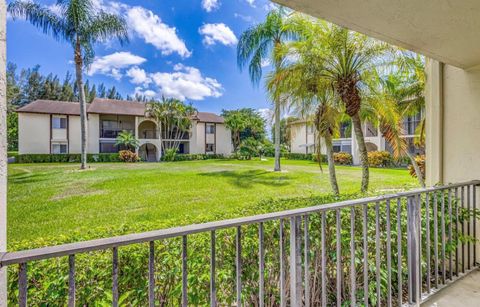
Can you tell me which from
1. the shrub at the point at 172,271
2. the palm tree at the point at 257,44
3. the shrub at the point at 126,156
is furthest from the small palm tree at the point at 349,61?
the shrub at the point at 126,156

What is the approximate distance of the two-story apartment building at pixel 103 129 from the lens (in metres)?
23.7

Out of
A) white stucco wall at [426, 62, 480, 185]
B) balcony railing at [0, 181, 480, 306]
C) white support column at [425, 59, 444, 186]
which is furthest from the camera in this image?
white support column at [425, 59, 444, 186]

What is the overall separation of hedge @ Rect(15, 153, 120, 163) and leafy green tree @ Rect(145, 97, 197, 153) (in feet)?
19.0

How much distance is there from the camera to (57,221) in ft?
23.4

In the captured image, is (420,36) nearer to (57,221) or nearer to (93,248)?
(93,248)

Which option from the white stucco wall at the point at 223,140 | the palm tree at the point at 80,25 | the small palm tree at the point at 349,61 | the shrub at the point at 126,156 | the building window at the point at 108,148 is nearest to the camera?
the small palm tree at the point at 349,61

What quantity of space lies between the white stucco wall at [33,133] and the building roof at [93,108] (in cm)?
63

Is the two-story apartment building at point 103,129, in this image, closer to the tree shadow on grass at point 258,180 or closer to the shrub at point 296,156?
the shrub at point 296,156

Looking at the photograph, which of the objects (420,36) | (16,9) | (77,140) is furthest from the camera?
(77,140)

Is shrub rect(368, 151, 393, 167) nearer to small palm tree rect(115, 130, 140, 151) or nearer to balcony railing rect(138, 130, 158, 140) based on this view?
balcony railing rect(138, 130, 158, 140)

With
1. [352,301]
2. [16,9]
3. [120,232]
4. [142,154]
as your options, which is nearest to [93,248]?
[120,232]

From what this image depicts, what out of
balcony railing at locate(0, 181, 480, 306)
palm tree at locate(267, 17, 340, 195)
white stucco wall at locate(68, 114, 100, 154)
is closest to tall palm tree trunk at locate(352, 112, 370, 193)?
palm tree at locate(267, 17, 340, 195)

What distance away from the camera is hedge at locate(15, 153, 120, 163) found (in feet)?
72.8

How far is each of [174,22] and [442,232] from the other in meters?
15.0
